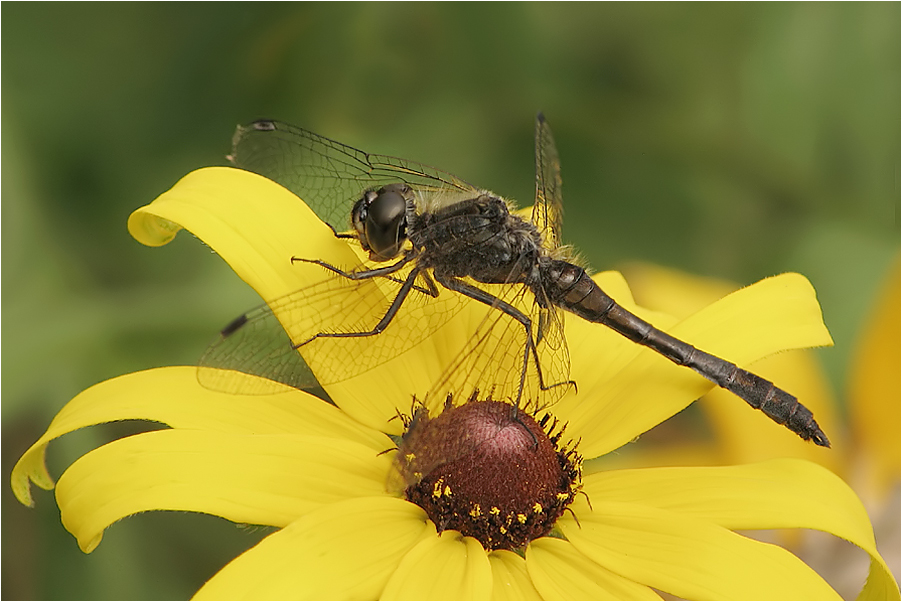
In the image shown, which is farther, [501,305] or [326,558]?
[501,305]

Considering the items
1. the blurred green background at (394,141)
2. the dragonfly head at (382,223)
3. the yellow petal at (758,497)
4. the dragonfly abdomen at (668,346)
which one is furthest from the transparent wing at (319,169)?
the yellow petal at (758,497)

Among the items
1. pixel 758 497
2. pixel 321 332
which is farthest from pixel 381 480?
pixel 758 497

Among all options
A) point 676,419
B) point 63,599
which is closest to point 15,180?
point 63,599

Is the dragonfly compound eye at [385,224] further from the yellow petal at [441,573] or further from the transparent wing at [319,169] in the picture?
the yellow petal at [441,573]

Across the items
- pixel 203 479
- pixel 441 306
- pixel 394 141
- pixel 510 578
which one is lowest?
pixel 203 479

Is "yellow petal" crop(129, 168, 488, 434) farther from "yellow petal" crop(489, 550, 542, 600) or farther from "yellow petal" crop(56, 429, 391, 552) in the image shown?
"yellow petal" crop(489, 550, 542, 600)

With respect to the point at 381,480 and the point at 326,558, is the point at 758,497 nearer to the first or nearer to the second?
the point at 381,480
